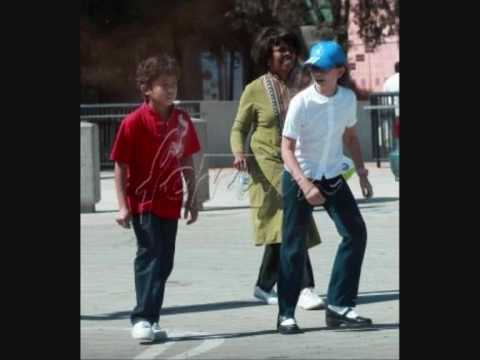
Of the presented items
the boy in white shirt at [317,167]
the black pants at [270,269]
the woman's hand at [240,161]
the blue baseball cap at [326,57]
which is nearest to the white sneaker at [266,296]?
the black pants at [270,269]

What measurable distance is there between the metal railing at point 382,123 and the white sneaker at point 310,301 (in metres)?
15.5

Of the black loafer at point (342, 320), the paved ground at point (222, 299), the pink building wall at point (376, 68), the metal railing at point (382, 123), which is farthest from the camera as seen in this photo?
the pink building wall at point (376, 68)

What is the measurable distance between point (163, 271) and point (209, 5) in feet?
82.1

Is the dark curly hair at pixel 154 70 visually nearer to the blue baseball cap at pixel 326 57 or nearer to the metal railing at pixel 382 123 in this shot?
the blue baseball cap at pixel 326 57

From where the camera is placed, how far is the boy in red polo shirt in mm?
8609

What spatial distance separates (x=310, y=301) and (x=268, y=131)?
1.10 metres

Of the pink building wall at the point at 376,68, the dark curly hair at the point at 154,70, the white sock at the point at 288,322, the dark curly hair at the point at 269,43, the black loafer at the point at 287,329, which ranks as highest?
the pink building wall at the point at 376,68

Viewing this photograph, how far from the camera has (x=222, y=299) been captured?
10500 mm

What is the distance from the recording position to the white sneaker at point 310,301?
32.7 ft

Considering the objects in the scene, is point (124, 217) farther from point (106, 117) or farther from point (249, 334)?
point (106, 117)
